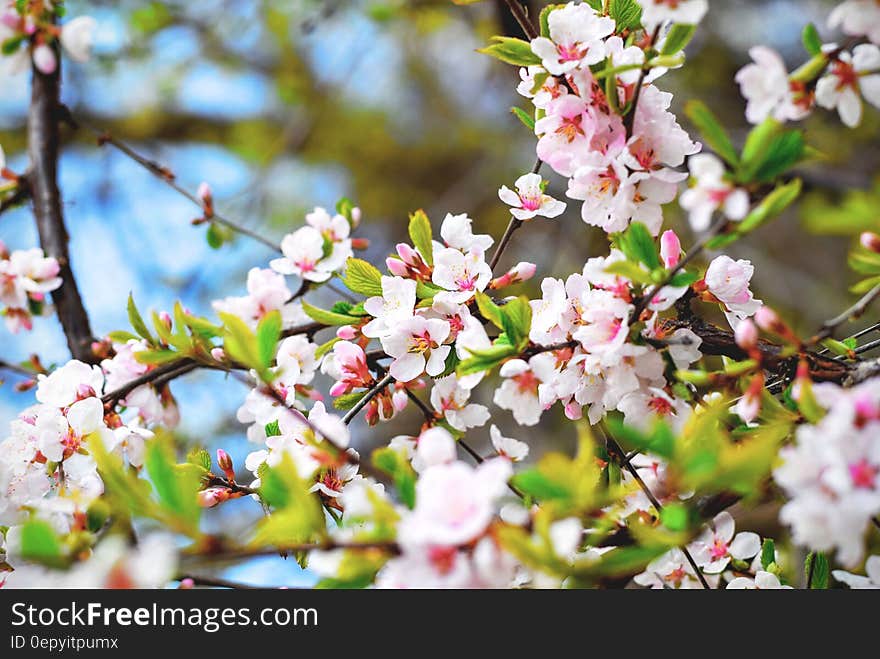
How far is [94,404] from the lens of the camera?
665mm

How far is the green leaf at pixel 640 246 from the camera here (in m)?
0.53

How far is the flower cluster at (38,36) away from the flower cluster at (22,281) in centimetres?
32

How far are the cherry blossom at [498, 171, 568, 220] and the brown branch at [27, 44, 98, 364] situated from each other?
575mm

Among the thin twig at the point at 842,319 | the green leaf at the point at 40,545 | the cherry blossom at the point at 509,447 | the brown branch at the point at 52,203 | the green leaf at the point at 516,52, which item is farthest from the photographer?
the brown branch at the point at 52,203

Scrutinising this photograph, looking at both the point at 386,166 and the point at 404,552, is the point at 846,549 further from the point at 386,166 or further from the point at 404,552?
the point at 386,166

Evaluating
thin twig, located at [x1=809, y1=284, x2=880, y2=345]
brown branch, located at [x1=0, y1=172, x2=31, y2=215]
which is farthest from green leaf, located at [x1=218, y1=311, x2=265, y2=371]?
brown branch, located at [x1=0, y1=172, x2=31, y2=215]

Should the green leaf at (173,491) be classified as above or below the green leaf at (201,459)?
below

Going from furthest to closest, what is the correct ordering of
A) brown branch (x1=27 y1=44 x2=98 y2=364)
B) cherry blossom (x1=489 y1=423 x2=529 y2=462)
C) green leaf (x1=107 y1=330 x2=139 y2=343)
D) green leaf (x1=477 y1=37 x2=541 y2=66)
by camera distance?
1. brown branch (x1=27 y1=44 x2=98 y2=364)
2. green leaf (x1=107 y1=330 x2=139 y2=343)
3. cherry blossom (x1=489 y1=423 x2=529 y2=462)
4. green leaf (x1=477 y1=37 x2=541 y2=66)

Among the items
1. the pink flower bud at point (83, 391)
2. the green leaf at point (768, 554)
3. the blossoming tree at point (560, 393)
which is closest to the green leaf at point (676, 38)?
the blossoming tree at point (560, 393)

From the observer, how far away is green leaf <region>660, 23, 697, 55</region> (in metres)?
0.54

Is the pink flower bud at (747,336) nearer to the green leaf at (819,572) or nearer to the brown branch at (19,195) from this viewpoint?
the green leaf at (819,572)

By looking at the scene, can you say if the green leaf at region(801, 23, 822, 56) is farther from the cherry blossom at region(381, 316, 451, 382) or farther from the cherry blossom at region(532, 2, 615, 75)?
the cherry blossom at region(381, 316, 451, 382)

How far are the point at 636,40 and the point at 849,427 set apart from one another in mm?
396
